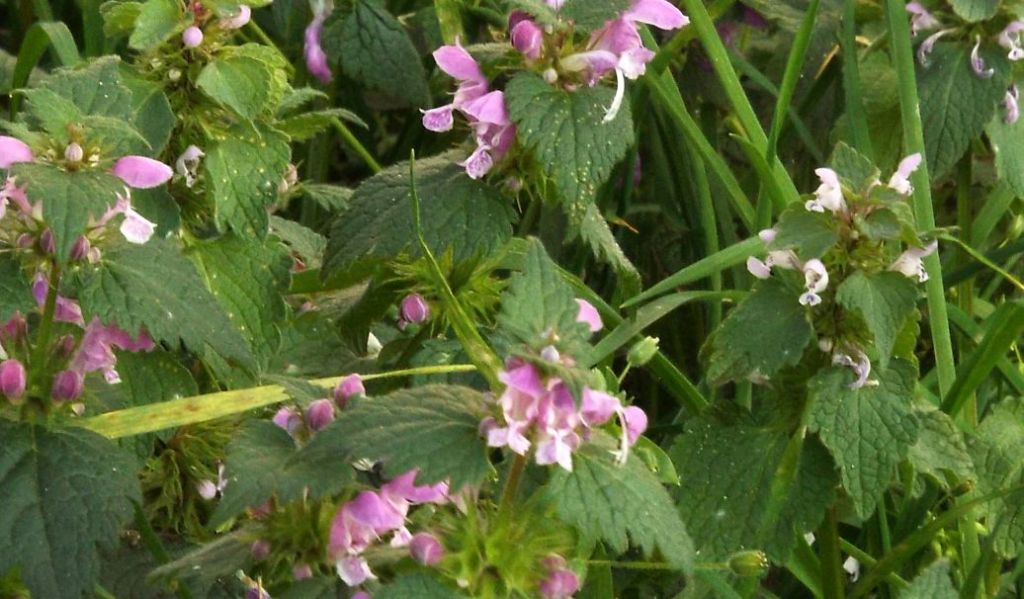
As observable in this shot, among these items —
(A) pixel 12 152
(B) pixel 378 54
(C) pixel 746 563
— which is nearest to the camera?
(A) pixel 12 152

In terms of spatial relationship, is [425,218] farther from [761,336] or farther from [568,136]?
[761,336]

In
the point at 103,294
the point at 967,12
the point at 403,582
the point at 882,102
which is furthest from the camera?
the point at 882,102

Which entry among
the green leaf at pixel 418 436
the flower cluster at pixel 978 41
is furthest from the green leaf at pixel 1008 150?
the green leaf at pixel 418 436

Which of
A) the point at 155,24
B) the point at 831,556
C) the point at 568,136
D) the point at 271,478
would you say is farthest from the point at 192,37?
the point at 831,556

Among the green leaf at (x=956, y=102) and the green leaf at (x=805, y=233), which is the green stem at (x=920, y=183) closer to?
the green leaf at (x=956, y=102)

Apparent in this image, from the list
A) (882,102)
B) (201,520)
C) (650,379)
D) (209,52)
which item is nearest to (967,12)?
(882,102)

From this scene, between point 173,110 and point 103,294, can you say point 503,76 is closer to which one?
point 173,110

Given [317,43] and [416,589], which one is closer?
[416,589]
